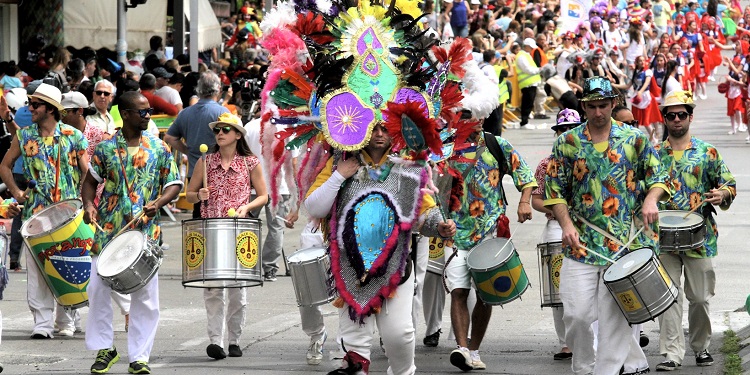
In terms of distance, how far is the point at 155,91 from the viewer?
57.8ft

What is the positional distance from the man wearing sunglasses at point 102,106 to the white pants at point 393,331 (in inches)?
227

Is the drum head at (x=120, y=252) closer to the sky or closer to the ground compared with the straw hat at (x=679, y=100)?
closer to the ground

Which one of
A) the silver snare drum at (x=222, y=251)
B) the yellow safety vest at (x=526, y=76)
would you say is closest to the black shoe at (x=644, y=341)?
the silver snare drum at (x=222, y=251)

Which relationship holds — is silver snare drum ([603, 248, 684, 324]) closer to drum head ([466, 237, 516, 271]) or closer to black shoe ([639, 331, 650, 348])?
drum head ([466, 237, 516, 271])

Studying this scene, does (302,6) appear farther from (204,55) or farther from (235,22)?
(235,22)

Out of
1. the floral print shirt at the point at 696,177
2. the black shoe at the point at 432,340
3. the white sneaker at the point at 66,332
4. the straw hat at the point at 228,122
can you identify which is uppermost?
the straw hat at the point at 228,122

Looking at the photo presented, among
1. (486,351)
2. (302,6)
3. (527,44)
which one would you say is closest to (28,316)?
(486,351)

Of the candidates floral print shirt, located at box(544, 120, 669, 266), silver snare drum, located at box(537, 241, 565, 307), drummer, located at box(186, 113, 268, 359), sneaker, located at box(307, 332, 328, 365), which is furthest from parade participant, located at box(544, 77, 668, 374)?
drummer, located at box(186, 113, 268, 359)

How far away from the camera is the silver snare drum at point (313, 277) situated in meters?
7.76

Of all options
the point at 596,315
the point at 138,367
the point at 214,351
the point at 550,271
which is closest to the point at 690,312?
the point at 550,271

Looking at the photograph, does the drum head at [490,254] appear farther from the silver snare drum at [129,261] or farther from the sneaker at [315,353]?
the silver snare drum at [129,261]

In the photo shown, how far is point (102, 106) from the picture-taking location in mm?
13094

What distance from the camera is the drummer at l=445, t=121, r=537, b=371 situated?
31.4 ft

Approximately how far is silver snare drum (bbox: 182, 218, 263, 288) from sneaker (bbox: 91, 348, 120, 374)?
26.2 inches
